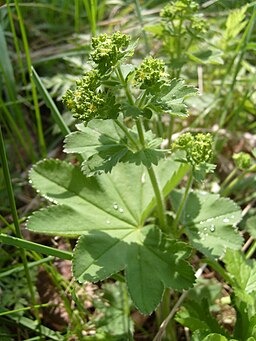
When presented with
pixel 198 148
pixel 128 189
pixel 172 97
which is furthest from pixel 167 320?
pixel 172 97

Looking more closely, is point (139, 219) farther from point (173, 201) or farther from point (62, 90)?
point (62, 90)

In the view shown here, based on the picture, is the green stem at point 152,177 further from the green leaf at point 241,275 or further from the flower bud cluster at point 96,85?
the green leaf at point 241,275

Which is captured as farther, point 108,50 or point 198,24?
point 198,24

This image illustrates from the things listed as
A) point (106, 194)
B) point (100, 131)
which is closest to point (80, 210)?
point (106, 194)

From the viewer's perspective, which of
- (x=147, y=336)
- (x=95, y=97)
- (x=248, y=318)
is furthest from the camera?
(x=147, y=336)

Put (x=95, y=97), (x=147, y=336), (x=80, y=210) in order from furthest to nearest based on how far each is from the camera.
A: (x=147, y=336) → (x=80, y=210) → (x=95, y=97)

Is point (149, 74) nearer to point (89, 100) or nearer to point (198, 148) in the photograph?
point (89, 100)

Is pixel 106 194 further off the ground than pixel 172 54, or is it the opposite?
pixel 172 54

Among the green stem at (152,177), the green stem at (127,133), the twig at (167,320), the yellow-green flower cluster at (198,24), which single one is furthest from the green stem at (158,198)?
the yellow-green flower cluster at (198,24)
